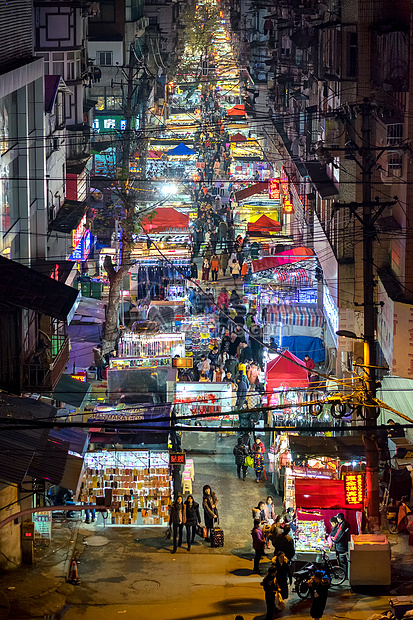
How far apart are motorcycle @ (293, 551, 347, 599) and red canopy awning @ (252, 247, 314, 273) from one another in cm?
1541

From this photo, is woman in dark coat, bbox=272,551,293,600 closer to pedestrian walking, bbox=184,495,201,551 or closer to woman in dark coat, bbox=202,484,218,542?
pedestrian walking, bbox=184,495,201,551

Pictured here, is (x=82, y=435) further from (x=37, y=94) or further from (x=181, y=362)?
(x=37, y=94)

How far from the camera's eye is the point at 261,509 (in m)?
19.6

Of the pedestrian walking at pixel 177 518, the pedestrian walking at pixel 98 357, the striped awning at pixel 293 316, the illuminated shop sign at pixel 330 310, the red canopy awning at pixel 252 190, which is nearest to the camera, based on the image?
the pedestrian walking at pixel 177 518

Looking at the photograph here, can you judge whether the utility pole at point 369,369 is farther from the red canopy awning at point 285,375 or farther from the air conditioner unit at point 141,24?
the air conditioner unit at point 141,24

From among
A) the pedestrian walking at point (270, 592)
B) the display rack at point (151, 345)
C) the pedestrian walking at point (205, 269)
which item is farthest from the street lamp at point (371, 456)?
the pedestrian walking at point (205, 269)

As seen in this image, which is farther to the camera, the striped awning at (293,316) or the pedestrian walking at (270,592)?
the striped awning at (293,316)

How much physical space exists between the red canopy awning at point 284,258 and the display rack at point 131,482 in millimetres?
13250

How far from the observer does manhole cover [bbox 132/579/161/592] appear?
1755 cm

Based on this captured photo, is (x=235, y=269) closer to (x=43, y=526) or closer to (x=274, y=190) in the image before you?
(x=274, y=190)

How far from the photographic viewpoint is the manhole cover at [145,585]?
17547 millimetres

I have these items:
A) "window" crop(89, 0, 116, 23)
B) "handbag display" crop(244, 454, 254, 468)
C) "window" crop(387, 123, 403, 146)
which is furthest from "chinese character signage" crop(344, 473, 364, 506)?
"window" crop(89, 0, 116, 23)

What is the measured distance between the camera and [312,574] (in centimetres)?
1684

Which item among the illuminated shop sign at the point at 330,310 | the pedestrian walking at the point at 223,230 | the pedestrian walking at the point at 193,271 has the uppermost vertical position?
the pedestrian walking at the point at 223,230
